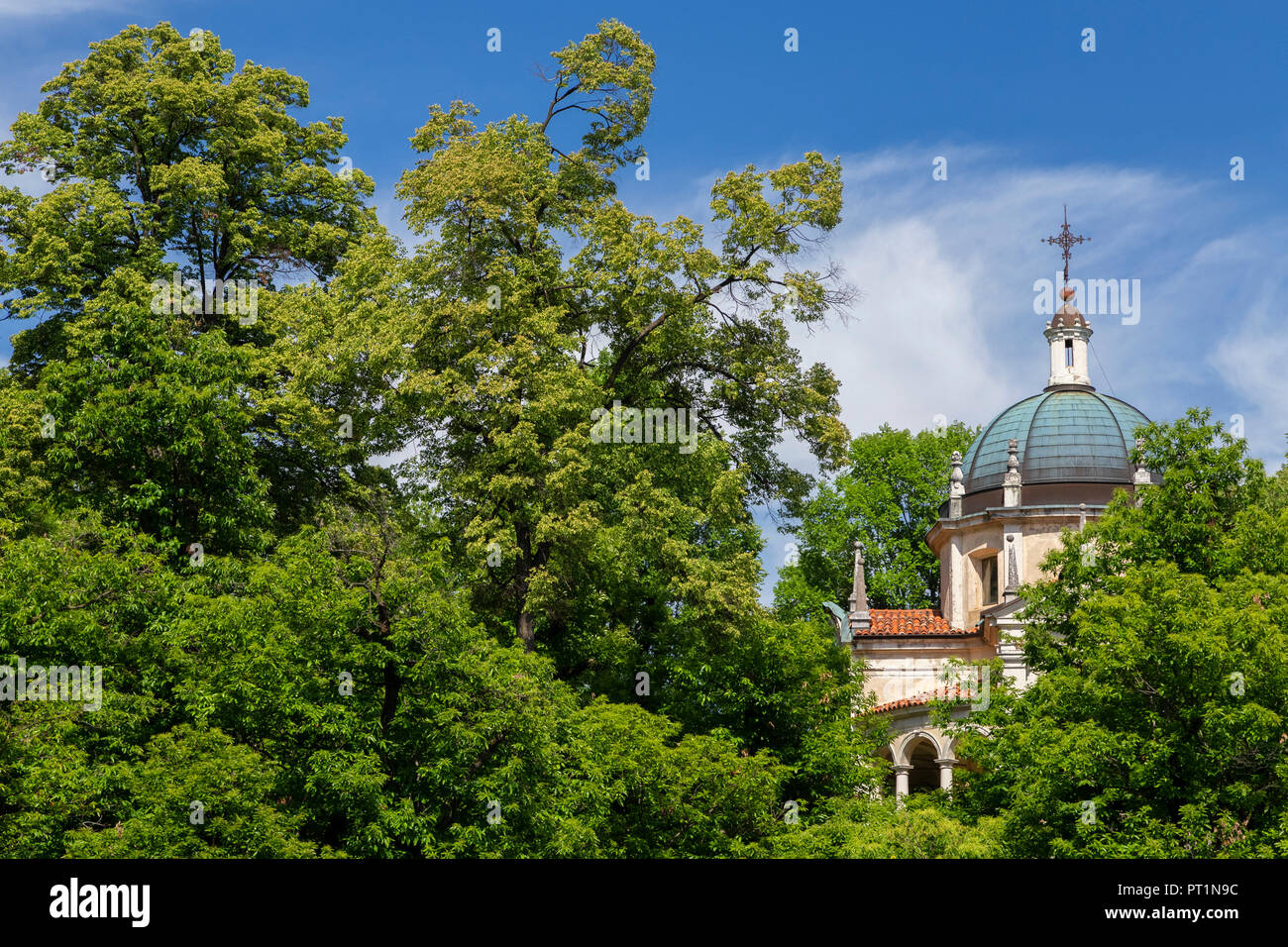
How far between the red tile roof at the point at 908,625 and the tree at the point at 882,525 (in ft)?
31.8

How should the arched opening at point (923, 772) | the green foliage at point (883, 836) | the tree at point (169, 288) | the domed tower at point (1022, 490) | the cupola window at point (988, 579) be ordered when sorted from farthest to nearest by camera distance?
the arched opening at point (923, 772) → the cupola window at point (988, 579) → the domed tower at point (1022, 490) → the tree at point (169, 288) → the green foliage at point (883, 836)

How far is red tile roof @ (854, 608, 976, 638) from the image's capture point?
1751 inches

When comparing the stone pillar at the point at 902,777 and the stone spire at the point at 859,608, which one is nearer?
the stone pillar at the point at 902,777

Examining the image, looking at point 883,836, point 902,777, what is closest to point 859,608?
Answer: point 902,777

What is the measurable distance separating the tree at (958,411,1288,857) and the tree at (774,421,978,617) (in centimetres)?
2736

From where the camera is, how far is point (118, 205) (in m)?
35.2

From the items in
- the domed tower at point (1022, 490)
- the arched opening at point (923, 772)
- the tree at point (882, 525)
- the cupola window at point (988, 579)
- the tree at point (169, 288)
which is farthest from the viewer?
the tree at point (882, 525)

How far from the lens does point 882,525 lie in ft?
194

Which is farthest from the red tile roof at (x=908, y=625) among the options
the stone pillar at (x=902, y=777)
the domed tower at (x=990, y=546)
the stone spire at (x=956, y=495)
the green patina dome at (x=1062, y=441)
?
the green patina dome at (x=1062, y=441)

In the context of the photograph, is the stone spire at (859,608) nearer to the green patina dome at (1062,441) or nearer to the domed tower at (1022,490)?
the domed tower at (1022,490)

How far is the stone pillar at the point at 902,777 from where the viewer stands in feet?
136

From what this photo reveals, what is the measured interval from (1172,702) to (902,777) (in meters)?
17.4

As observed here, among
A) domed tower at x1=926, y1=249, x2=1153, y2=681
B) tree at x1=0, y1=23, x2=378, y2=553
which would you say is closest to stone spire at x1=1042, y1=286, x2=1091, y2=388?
domed tower at x1=926, y1=249, x2=1153, y2=681
